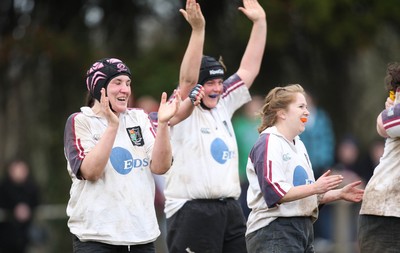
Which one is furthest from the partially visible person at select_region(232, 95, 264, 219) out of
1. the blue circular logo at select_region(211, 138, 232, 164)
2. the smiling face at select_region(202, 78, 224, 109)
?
the blue circular logo at select_region(211, 138, 232, 164)

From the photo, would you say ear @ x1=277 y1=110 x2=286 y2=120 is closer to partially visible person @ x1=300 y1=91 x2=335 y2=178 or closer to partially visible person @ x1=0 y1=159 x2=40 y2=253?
partially visible person @ x1=300 y1=91 x2=335 y2=178

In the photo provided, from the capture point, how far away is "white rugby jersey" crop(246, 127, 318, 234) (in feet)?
21.5

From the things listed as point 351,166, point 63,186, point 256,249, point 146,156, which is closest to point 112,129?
point 146,156

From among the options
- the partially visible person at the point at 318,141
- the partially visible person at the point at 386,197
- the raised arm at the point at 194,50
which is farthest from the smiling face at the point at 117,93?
the partially visible person at the point at 318,141

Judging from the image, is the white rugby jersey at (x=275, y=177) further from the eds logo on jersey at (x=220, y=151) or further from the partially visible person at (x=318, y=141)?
the partially visible person at (x=318, y=141)

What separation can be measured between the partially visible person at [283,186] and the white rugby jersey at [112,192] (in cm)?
74

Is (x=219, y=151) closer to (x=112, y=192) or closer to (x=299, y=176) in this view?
(x=299, y=176)

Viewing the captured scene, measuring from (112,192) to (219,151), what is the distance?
1442 mm

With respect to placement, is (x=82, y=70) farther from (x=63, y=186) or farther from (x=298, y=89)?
(x=298, y=89)

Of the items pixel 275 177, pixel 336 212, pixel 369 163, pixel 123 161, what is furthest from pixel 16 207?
pixel 275 177

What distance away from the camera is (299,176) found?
6.76 meters

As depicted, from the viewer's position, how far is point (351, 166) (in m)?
12.7

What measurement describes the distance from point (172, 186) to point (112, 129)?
1.58 m

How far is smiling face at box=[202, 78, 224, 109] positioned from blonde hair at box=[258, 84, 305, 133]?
0.85 m
